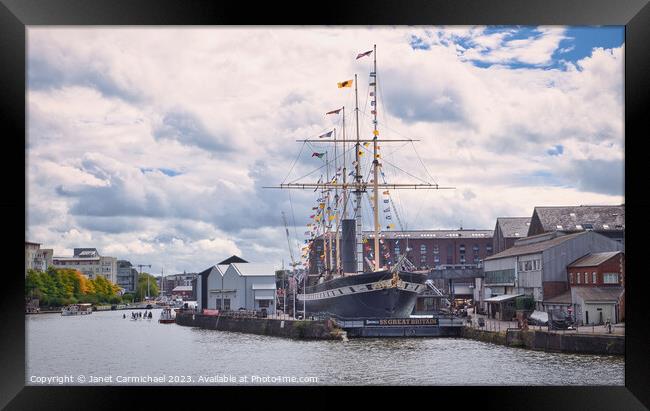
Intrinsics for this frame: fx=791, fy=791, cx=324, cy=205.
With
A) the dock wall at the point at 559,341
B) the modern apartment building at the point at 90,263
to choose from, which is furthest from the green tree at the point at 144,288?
the dock wall at the point at 559,341

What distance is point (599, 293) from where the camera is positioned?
23.0 metres

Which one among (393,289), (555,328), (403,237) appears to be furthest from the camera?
(403,237)

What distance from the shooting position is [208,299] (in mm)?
34719

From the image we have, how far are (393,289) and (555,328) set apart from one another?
371 inches

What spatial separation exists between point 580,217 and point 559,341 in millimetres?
6041

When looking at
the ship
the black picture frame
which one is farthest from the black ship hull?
the black picture frame

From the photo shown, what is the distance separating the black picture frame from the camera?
1090 cm

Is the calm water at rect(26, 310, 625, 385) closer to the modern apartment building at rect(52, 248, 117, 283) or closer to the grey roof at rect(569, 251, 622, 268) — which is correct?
the modern apartment building at rect(52, 248, 117, 283)

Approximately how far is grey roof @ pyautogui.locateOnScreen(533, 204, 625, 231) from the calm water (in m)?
5.26
